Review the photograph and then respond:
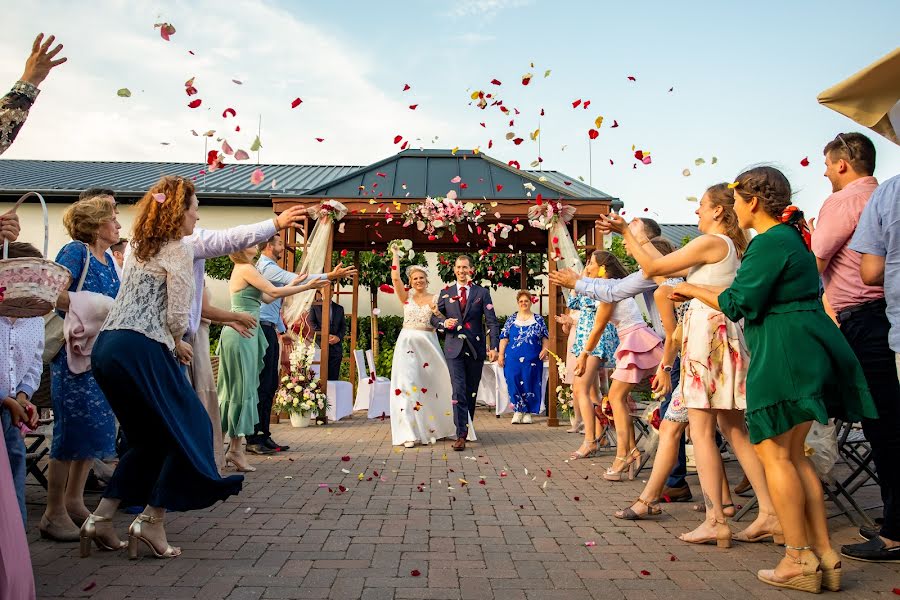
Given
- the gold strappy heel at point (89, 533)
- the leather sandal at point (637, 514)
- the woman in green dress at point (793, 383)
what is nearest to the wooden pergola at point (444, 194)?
the leather sandal at point (637, 514)

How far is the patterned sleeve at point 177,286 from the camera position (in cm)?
384

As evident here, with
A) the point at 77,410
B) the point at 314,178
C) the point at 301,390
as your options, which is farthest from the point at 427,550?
the point at 314,178

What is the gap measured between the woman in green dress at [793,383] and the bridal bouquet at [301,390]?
851cm

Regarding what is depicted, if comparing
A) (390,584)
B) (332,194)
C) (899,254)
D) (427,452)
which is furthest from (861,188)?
(332,194)

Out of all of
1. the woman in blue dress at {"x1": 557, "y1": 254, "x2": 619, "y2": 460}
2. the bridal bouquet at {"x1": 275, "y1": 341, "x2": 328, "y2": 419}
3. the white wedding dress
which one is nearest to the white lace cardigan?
the woman in blue dress at {"x1": 557, "y1": 254, "x2": 619, "y2": 460}

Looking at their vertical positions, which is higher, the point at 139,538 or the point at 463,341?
the point at 463,341

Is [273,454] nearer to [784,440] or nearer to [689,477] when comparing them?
[689,477]

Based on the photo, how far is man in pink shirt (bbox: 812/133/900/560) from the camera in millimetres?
3838

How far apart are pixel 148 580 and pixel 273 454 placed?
4.63 metres

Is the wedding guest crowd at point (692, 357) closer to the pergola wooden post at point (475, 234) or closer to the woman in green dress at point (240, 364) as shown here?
the woman in green dress at point (240, 364)

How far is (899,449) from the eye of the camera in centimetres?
380

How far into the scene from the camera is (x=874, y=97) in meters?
3.70

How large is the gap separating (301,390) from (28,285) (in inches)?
319

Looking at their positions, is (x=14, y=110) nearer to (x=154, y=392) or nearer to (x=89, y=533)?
(x=154, y=392)
